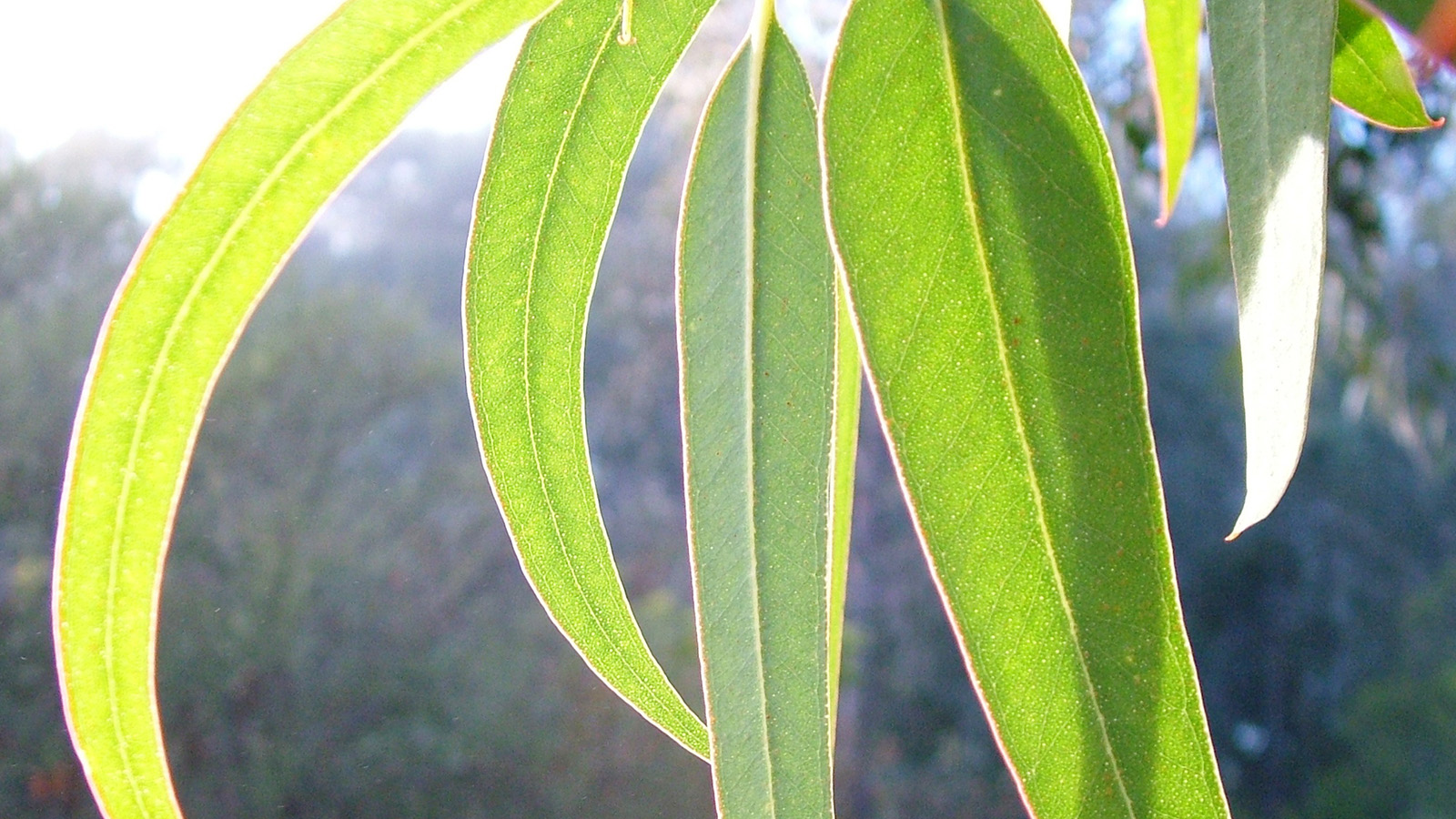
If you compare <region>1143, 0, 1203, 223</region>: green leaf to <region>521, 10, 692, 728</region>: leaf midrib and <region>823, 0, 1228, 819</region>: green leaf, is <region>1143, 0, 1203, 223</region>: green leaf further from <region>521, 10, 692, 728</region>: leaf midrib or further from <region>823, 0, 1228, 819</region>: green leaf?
<region>521, 10, 692, 728</region>: leaf midrib

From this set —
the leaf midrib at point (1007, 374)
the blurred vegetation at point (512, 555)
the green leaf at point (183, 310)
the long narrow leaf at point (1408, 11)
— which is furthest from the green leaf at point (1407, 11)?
the blurred vegetation at point (512, 555)

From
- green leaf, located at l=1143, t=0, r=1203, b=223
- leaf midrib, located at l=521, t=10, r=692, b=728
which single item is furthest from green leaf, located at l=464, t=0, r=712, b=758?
green leaf, located at l=1143, t=0, r=1203, b=223

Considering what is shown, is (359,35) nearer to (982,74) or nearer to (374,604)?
(982,74)

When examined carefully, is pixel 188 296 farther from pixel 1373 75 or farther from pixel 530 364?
pixel 1373 75

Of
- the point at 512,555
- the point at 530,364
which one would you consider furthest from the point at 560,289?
the point at 512,555

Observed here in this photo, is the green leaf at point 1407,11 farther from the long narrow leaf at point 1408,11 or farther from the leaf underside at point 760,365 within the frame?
the leaf underside at point 760,365

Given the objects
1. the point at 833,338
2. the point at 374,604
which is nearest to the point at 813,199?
the point at 833,338
